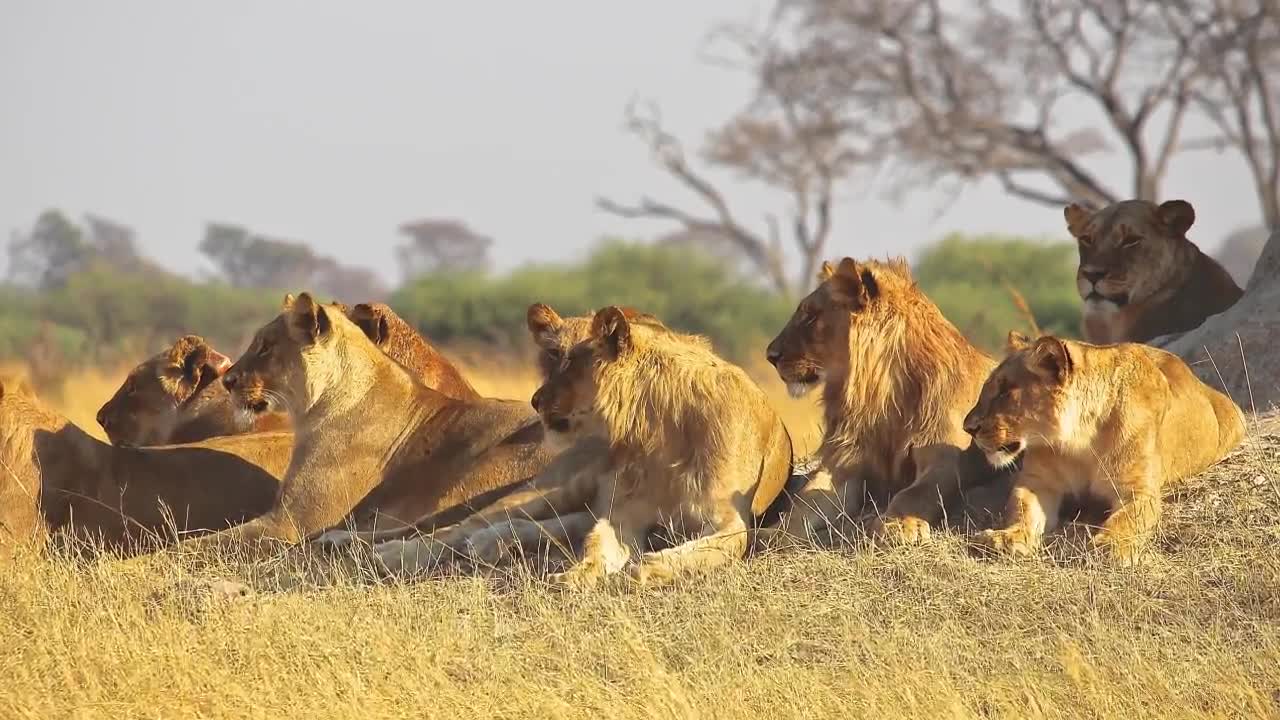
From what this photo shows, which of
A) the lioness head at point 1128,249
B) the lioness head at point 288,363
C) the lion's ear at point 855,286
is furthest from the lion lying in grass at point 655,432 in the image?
the lioness head at point 1128,249

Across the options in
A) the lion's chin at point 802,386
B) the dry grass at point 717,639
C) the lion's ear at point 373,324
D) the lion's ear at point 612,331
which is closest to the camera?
the dry grass at point 717,639

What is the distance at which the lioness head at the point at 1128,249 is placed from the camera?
295 inches

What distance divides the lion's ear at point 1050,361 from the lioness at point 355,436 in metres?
1.74

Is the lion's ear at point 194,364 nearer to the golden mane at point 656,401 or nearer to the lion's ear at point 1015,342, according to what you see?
the golden mane at point 656,401

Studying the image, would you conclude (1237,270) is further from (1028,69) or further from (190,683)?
(190,683)

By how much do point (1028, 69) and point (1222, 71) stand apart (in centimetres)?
227

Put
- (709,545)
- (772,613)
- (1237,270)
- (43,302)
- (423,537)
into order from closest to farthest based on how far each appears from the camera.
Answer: (772,613) < (709,545) < (423,537) < (43,302) < (1237,270)

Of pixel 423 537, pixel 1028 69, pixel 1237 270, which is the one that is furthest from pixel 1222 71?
pixel 423 537

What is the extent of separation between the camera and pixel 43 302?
25531 millimetres

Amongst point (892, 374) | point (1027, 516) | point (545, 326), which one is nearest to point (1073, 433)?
point (1027, 516)

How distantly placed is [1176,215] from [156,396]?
147 inches

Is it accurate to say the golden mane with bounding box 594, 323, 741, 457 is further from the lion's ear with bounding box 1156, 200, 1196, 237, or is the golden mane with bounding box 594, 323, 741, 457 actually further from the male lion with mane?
the lion's ear with bounding box 1156, 200, 1196, 237

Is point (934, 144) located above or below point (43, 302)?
above

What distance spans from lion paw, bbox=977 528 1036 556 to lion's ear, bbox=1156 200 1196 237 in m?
2.29
